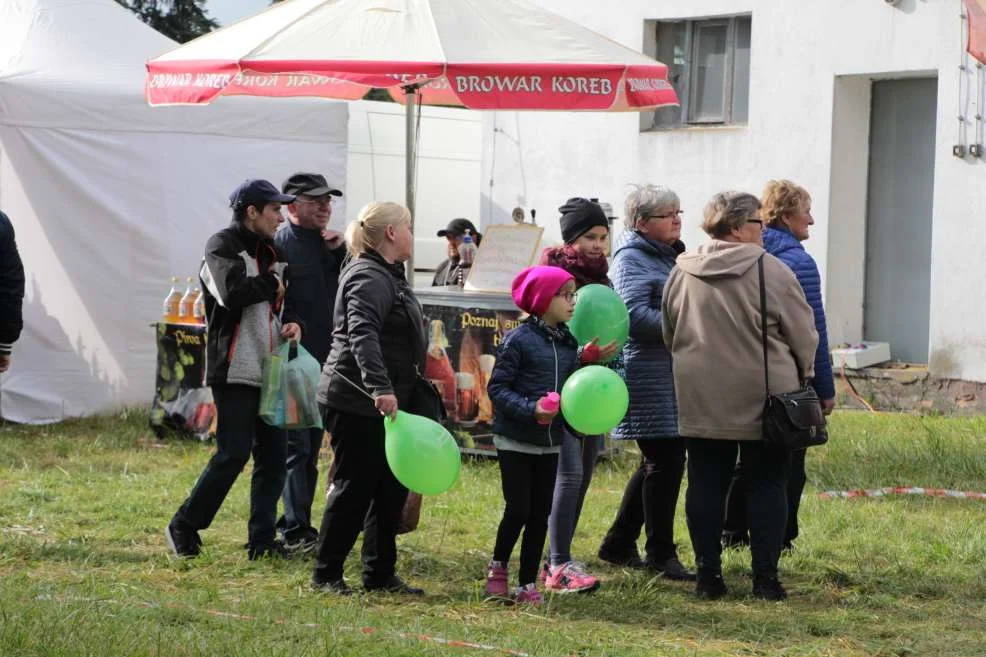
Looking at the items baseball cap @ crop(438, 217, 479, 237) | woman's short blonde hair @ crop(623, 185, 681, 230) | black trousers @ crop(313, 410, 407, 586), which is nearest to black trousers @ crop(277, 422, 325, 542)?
black trousers @ crop(313, 410, 407, 586)

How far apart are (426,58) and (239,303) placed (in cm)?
225

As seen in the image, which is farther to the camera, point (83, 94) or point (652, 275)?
point (83, 94)

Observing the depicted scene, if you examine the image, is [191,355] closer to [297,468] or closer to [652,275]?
[297,468]

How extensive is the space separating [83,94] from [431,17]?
4.12 metres

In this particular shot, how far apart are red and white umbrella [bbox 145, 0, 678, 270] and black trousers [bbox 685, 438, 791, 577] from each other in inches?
110

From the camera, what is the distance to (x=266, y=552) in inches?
285

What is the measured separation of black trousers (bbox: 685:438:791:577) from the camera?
6457 mm

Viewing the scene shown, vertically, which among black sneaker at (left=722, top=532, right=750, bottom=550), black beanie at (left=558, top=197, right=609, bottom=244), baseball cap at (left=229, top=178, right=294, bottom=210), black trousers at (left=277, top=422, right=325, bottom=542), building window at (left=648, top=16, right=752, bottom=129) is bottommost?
black sneaker at (left=722, top=532, right=750, bottom=550)

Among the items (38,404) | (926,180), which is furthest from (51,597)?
(926,180)

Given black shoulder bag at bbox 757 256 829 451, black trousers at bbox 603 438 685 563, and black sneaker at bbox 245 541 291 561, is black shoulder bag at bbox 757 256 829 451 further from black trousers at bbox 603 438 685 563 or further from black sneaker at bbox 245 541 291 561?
black sneaker at bbox 245 541 291 561

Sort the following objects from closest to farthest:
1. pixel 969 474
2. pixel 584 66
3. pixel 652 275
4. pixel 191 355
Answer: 1. pixel 652 275
2. pixel 584 66
3. pixel 969 474
4. pixel 191 355

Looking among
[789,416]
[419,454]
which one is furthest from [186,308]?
[789,416]

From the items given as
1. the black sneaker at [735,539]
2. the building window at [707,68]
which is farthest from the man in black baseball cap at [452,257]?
the black sneaker at [735,539]

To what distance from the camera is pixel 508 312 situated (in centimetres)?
989
